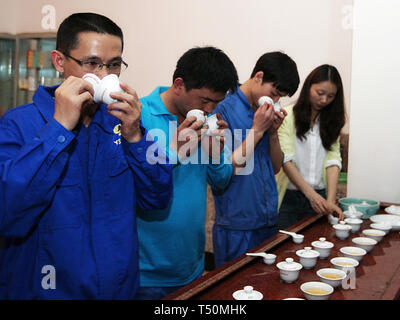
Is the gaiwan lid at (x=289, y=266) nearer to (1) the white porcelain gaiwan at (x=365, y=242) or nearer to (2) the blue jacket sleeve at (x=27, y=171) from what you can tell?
(1) the white porcelain gaiwan at (x=365, y=242)

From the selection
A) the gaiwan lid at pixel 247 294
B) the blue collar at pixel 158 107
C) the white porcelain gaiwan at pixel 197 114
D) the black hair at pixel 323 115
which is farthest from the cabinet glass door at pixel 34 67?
the gaiwan lid at pixel 247 294

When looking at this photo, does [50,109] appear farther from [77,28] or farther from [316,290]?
[316,290]

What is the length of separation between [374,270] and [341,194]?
186 centimetres

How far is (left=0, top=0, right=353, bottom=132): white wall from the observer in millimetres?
3395

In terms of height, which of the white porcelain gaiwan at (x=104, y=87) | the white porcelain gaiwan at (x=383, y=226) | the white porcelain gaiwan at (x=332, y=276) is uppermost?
the white porcelain gaiwan at (x=104, y=87)

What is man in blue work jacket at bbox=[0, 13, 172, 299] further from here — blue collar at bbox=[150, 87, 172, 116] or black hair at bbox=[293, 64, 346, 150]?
black hair at bbox=[293, 64, 346, 150]

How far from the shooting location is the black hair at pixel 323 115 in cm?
253

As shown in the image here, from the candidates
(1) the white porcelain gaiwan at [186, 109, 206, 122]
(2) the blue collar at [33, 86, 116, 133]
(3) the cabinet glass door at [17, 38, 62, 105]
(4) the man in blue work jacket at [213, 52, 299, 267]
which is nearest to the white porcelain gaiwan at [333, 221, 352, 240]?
(4) the man in blue work jacket at [213, 52, 299, 267]

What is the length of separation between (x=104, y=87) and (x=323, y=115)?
1872mm

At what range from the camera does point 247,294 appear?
1.18 meters

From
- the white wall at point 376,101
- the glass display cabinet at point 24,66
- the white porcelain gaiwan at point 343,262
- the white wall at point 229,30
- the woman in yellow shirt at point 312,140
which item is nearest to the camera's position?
the white porcelain gaiwan at point 343,262

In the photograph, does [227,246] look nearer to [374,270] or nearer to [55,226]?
[374,270]

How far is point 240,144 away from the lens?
2059mm
